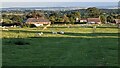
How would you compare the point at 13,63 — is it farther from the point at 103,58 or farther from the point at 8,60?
the point at 103,58

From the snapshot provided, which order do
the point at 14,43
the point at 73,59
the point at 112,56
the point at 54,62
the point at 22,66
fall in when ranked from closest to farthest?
the point at 22,66
the point at 54,62
the point at 73,59
the point at 112,56
the point at 14,43

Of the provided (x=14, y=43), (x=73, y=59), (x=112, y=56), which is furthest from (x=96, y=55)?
(x=14, y=43)

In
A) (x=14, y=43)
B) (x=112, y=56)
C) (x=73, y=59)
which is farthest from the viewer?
(x=14, y=43)

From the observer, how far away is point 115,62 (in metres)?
13.5

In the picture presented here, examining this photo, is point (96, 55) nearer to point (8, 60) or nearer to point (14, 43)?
point (8, 60)

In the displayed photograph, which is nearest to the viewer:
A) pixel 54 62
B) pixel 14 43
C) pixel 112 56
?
pixel 54 62

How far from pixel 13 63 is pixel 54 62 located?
1.62 meters

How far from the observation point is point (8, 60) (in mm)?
13859

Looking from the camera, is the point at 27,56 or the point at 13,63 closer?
the point at 13,63

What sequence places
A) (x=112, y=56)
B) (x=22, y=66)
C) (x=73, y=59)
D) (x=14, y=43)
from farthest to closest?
(x=14, y=43) < (x=112, y=56) < (x=73, y=59) < (x=22, y=66)

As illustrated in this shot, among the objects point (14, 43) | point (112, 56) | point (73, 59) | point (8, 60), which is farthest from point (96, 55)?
point (14, 43)

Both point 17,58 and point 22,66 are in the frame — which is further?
point 17,58

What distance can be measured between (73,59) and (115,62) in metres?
1.85

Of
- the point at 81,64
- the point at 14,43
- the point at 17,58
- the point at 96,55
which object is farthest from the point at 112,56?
the point at 14,43
